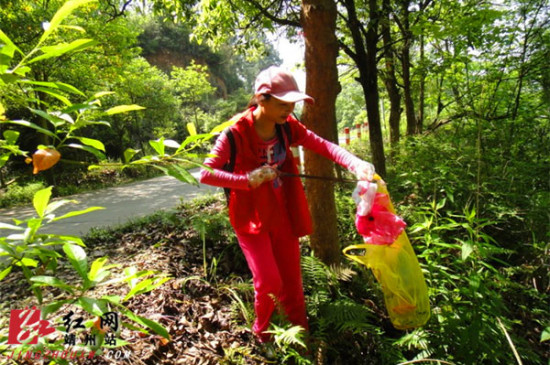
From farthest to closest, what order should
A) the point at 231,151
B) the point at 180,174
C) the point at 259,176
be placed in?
the point at 231,151 → the point at 259,176 → the point at 180,174

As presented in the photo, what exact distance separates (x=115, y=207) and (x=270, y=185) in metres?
5.93

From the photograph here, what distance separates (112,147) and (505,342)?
54.2ft

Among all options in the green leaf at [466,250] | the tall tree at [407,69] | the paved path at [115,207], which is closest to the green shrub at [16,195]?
the paved path at [115,207]

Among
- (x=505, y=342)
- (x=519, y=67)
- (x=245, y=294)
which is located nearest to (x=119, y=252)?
(x=245, y=294)

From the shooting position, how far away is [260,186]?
80.1 inches

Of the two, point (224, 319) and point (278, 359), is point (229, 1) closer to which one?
point (224, 319)

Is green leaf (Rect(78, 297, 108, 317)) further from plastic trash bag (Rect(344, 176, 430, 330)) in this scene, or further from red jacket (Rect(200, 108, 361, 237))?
plastic trash bag (Rect(344, 176, 430, 330))

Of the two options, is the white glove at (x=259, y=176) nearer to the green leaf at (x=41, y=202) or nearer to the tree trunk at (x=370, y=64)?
the green leaf at (x=41, y=202)

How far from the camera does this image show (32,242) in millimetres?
964

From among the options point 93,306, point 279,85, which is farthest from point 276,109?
point 93,306

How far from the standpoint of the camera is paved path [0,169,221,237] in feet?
16.7

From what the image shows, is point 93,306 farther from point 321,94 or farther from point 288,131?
point 321,94

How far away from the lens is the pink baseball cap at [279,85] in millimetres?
1806

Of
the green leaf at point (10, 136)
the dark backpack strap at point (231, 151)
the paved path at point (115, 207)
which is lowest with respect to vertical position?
the paved path at point (115, 207)
